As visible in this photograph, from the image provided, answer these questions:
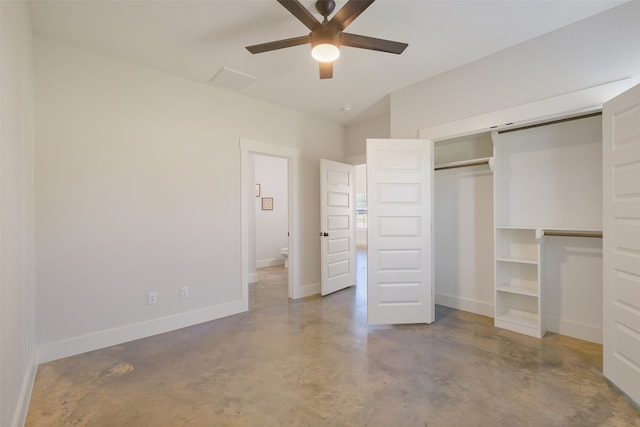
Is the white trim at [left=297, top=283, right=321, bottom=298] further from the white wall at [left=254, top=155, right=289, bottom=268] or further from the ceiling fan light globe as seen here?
the ceiling fan light globe

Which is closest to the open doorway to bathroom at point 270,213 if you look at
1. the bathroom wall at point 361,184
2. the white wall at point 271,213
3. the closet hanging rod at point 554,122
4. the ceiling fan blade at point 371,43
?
the white wall at point 271,213

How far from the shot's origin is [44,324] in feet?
8.54

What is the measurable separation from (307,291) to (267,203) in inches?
129

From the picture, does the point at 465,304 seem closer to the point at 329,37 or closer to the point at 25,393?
the point at 329,37

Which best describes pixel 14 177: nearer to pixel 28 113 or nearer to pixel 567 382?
pixel 28 113

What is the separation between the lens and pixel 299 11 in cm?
193

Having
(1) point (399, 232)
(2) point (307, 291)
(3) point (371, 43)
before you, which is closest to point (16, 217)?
(3) point (371, 43)

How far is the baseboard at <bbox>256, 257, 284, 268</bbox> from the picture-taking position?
7035mm

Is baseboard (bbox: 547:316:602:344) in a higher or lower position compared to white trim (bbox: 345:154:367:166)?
lower

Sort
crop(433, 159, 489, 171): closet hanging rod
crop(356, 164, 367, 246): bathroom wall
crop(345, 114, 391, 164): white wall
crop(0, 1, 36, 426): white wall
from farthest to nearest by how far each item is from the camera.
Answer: crop(356, 164, 367, 246): bathroom wall < crop(345, 114, 391, 164): white wall < crop(433, 159, 489, 171): closet hanging rod < crop(0, 1, 36, 426): white wall

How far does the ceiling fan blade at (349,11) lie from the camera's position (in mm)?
1847

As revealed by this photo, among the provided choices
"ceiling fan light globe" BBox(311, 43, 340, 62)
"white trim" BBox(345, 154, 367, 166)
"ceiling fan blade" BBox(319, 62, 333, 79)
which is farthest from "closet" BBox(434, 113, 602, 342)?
"ceiling fan light globe" BBox(311, 43, 340, 62)

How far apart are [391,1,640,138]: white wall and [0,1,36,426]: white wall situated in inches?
138

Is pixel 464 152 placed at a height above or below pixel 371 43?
below
